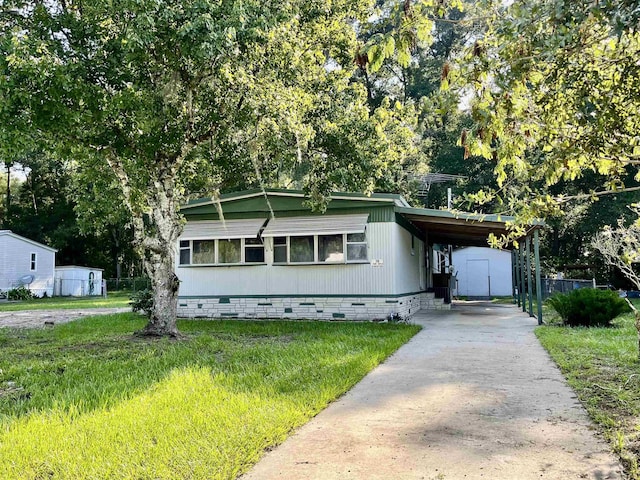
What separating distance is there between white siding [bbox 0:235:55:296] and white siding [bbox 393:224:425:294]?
21687mm

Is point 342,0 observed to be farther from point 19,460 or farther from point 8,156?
point 19,460

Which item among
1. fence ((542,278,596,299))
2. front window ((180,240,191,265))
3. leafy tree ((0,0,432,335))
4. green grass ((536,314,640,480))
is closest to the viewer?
green grass ((536,314,640,480))

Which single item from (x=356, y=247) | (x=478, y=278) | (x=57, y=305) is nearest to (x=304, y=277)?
(x=356, y=247)

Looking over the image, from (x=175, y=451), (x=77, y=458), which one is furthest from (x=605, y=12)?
(x=77, y=458)

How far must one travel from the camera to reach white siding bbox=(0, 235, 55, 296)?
86.3 ft

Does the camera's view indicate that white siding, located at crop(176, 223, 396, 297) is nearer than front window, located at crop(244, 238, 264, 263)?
Yes

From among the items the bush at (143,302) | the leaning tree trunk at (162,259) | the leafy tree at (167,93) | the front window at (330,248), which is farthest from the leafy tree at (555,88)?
the bush at (143,302)

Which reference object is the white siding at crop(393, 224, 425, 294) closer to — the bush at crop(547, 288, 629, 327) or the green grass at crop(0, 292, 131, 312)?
the bush at crop(547, 288, 629, 327)

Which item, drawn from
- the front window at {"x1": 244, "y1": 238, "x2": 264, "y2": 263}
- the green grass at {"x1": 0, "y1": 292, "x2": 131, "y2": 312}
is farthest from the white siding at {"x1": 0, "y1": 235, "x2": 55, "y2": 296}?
the front window at {"x1": 244, "y1": 238, "x2": 264, "y2": 263}

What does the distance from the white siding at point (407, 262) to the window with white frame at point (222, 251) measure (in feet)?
11.3

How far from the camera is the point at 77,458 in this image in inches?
Result: 130

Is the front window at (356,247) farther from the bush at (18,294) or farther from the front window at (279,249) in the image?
the bush at (18,294)

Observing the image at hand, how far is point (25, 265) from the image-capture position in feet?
89.8

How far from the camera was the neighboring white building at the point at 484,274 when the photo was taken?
2559 centimetres
